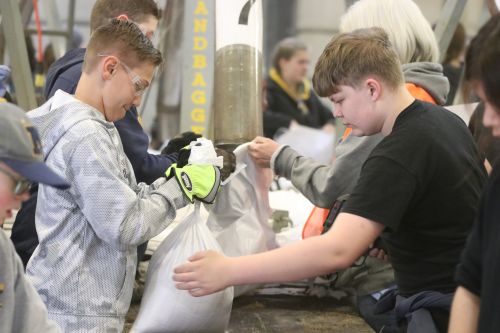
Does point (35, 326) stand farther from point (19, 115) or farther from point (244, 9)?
point (244, 9)

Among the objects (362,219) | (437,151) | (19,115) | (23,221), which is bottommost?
(23,221)

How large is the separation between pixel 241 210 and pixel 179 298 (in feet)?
2.72

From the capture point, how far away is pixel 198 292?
8.49 ft

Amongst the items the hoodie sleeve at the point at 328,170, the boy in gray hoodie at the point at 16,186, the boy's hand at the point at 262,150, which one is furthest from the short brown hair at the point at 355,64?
the boy in gray hoodie at the point at 16,186

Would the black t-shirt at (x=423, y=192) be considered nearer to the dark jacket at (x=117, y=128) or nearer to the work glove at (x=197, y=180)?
the work glove at (x=197, y=180)

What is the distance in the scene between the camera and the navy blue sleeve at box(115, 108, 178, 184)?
11.0 feet

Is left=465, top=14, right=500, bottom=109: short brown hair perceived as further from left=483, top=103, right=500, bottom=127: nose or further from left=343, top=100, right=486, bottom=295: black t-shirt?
left=343, top=100, right=486, bottom=295: black t-shirt

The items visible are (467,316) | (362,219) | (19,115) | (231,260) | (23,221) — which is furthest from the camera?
(23,221)

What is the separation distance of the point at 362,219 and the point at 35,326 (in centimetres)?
96

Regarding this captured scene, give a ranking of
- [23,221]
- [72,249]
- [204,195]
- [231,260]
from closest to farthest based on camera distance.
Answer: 1. [231,260]
2. [72,249]
3. [204,195]
4. [23,221]

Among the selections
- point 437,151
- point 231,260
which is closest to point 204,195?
point 231,260

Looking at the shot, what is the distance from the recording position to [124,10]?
351 centimetres

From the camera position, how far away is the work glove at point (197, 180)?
2928mm

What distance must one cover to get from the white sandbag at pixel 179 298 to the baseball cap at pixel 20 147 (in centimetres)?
113
